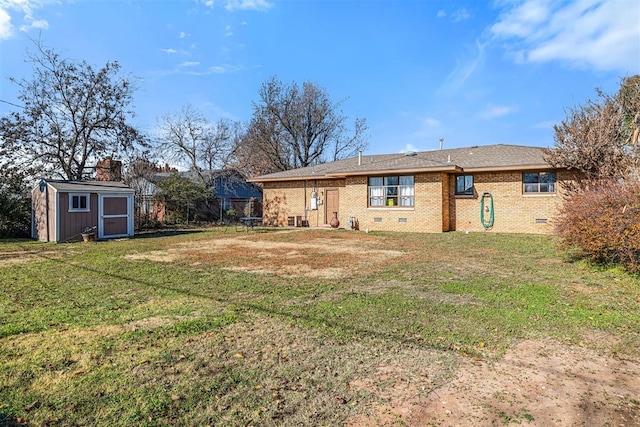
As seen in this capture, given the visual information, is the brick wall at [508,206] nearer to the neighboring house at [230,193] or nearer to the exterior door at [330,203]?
the exterior door at [330,203]

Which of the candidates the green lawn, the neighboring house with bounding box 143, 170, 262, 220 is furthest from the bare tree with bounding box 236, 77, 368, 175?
the green lawn

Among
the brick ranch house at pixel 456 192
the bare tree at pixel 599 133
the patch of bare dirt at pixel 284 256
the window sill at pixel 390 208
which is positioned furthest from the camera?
the window sill at pixel 390 208

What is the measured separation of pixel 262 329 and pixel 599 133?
47.0 feet

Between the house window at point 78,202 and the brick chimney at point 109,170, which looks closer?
the house window at point 78,202

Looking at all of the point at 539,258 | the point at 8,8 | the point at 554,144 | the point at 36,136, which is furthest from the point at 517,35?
the point at 36,136

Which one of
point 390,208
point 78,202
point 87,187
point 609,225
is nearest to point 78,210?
point 78,202

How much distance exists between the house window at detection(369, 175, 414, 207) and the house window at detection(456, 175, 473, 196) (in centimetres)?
216

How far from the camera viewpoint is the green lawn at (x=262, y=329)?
8.70 ft

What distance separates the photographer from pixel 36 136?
19.9 m

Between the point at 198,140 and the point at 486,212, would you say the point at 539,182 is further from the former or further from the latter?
the point at 198,140

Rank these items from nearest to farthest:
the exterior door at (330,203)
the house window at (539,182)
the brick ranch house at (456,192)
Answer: the house window at (539,182), the brick ranch house at (456,192), the exterior door at (330,203)

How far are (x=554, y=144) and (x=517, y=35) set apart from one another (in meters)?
4.51

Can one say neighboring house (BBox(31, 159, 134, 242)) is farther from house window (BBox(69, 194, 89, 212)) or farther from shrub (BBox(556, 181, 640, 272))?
shrub (BBox(556, 181, 640, 272))

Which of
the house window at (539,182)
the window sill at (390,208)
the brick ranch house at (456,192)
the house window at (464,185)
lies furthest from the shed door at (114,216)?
the house window at (539,182)
